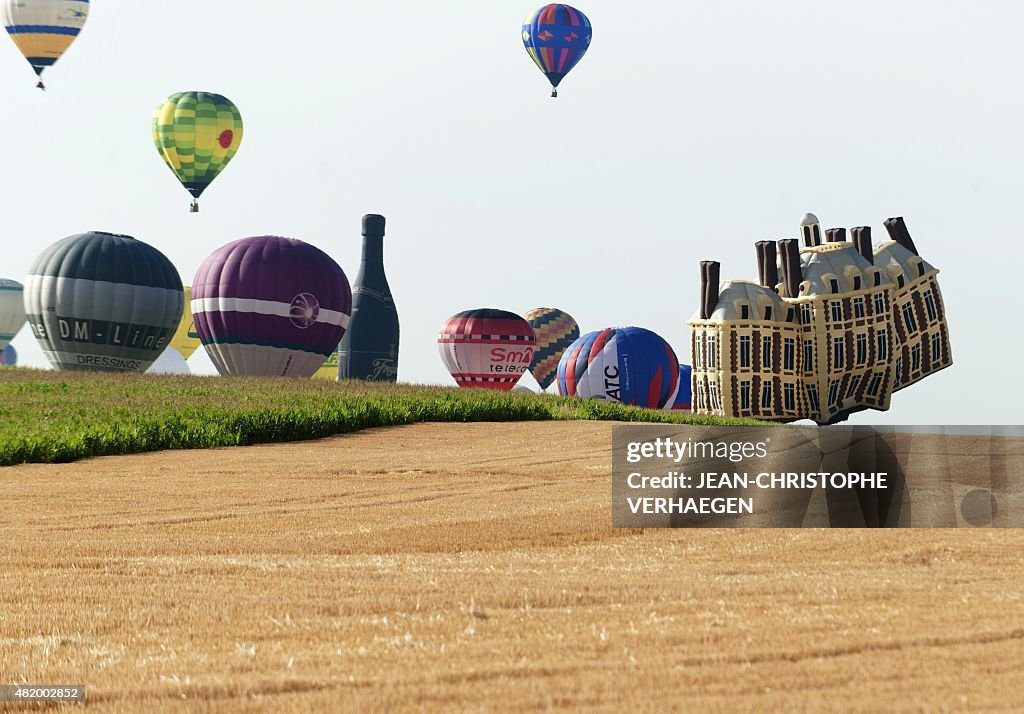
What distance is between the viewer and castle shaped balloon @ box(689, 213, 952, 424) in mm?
45000

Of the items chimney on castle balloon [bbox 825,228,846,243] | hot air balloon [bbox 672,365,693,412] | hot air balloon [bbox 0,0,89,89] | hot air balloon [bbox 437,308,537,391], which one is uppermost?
hot air balloon [bbox 0,0,89,89]

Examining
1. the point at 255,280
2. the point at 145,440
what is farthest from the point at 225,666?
the point at 255,280

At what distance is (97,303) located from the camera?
4853cm

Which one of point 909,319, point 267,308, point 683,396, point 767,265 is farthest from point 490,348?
point 909,319

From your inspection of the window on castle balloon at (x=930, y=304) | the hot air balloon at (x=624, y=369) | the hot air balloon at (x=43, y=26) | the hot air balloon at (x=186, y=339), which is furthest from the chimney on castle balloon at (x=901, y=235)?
the hot air balloon at (x=186, y=339)

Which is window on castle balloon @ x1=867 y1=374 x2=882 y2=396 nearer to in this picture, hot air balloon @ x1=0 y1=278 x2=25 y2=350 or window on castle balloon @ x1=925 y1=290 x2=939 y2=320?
window on castle balloon @ x1=925 y1=290 x2=939 y2=320

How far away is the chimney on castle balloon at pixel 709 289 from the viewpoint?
45.8 m

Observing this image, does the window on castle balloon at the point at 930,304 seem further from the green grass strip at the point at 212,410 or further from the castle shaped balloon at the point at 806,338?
the green grass strip at the point at 212,410

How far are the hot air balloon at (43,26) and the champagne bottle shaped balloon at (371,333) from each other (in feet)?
60.5

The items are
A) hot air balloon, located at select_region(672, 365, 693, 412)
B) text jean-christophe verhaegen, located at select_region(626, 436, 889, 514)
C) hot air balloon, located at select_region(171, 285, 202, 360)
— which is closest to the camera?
text jean-christophe verhaegen, located at select_region(626, 436, 889, 514)

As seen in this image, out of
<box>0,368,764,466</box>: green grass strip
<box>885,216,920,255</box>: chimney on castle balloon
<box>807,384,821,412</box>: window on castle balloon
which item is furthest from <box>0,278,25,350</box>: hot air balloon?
<box>885,216,920,255</box>: chimney on castle balloon

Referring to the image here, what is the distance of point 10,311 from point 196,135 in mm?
30639

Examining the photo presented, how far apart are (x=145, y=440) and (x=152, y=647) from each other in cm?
2121

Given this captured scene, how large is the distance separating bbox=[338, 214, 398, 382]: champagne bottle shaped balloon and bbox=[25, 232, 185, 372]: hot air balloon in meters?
15.8
